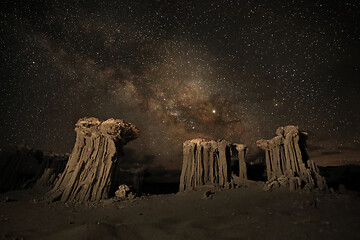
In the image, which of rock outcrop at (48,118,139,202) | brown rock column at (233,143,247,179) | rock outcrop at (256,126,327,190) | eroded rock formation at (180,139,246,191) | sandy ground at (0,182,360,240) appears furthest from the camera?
brown rock column at (233,143,247,179)

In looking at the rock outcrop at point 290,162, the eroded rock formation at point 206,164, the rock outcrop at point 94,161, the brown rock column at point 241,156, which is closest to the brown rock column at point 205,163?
the eroded rock formation at point 206,164

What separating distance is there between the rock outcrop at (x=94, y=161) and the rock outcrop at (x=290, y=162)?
1207cm

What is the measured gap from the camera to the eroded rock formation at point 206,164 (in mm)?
17672

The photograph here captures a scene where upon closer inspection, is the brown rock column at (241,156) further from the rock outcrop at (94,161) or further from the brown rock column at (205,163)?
the rock outcrop at (94,161)

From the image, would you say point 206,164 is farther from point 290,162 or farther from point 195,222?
point 195,222

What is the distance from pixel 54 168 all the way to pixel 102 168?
434 inches

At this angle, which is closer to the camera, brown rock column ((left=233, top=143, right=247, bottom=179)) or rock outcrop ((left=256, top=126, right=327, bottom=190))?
rock outcrop ((left=256, top=126, right=327, bottom=190))

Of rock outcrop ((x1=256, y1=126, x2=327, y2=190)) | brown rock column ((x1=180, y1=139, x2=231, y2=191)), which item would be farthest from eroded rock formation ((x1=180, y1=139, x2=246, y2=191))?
rock outcrop ((x1=256, y1=126, x2=327, y2=190))

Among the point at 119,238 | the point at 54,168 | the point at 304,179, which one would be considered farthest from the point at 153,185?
the point at 119,238

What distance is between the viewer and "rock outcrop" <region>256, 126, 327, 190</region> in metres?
12.3

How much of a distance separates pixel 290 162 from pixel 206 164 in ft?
25.3

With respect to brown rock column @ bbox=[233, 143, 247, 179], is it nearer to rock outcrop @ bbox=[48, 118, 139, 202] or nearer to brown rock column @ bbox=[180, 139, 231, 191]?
brown rock column @ bbox=[180, 139, 231, 191]

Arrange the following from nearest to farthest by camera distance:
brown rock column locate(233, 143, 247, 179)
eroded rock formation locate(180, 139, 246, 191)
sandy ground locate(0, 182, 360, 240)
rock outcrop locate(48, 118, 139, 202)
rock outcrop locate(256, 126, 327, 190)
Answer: sandy ground locate(0, 182, 360, 240)
rock outcrop locate(256, 126, 327, 190)
rock outcrop locate(48, 118, 139, 202)
eroded rock formation locate(180, 139, 246, 191)
brown rock column locate(233, 143, 247, 179)

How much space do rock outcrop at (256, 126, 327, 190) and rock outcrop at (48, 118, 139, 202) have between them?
1207 centimetres
